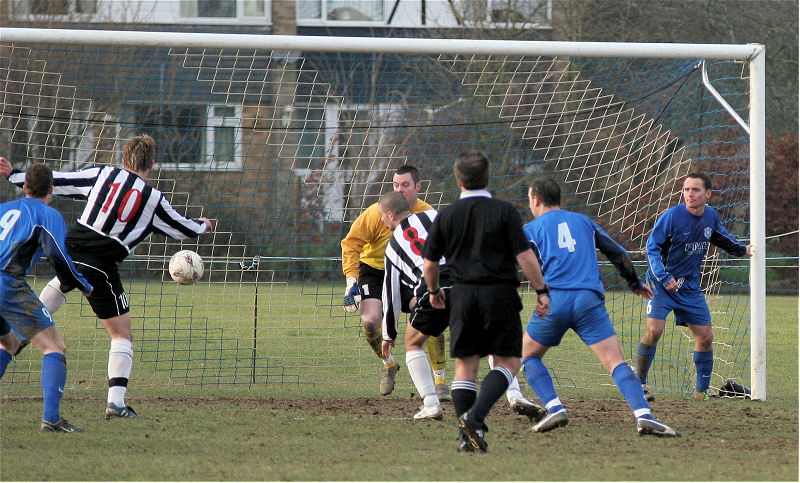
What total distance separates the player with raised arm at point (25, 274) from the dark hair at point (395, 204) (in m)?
2.05

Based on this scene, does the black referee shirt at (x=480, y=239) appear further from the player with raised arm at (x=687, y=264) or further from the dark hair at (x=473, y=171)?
the player with raised arm at (x=687, y=264)

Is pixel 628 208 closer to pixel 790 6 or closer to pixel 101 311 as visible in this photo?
pixel 101 311

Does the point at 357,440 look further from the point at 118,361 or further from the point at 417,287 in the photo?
the point at 118,361

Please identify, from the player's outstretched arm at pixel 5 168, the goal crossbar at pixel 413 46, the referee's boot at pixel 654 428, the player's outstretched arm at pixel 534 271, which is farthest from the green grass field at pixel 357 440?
the goal crossbar at pixel 413 46

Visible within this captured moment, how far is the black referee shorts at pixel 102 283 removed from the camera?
6.23 meters

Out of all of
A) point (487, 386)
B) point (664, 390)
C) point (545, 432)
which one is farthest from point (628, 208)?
point (487, 386)

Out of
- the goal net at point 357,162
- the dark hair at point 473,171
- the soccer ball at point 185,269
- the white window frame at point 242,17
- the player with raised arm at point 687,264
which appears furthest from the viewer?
the white window frame at point 242,17

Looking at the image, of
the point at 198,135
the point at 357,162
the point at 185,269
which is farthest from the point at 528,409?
the point at 198,135

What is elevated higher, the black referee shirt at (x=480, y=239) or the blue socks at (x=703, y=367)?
the black referee shirt at (x=480, y=239)

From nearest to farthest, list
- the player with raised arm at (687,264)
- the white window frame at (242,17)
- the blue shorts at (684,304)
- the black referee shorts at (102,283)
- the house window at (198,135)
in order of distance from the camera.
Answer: the black referee shorts at (102,283)
the player with raised arm at (687,264)
the blue shorts at (684,304)
the house window at (198,135)
the white window frame at (242,17)

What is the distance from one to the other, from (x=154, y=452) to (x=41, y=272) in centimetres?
1018

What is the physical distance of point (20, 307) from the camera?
18.7ft

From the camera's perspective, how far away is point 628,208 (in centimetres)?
1041

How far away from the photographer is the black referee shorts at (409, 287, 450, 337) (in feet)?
20.1
